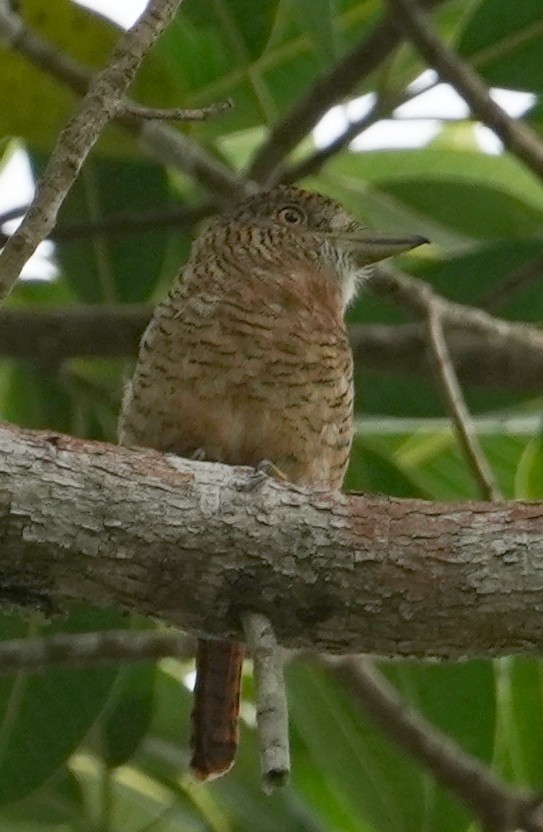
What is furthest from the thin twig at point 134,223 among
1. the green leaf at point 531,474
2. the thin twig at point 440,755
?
the thin twig at point 440,755

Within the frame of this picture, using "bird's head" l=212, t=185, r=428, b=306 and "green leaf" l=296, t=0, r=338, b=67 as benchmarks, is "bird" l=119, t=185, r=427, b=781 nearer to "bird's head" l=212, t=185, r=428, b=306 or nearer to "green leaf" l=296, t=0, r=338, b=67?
"bird's head" l=212, t=185, r=428, b=306

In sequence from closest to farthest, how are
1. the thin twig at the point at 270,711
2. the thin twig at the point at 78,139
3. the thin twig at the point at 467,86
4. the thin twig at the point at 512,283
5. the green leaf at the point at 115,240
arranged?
the thin twig at the point at 270,711 < the thin twig at the point at 78,139 < the thin twig at the point at 467,86 < the thin twig at the point at 512,283 < the green leaf at the point at 115,240

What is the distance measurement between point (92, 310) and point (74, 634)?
0.65 m

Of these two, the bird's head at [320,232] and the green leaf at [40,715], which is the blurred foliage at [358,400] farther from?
the bird's head at [320,232]

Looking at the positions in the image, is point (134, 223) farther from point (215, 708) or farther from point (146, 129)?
point (215, 708)

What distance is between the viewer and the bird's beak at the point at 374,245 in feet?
9.55

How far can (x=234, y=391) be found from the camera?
252 cm

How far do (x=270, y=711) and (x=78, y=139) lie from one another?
709 millimetres

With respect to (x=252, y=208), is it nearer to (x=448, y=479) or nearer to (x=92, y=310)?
(x=92, y=310)

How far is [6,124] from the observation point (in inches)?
120

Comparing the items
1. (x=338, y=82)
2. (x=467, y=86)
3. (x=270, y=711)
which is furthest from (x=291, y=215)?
(x=270, y=711)

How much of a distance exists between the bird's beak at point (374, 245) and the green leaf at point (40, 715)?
35.2 inches

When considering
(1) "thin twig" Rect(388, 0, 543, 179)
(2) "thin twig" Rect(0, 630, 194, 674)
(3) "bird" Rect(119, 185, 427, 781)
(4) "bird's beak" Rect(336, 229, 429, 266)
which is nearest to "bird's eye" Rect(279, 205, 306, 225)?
(4) "bird's beak" Rect(336, 229, 429, 266)

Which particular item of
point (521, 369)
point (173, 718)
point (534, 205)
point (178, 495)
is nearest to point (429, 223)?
point (534, 205)
